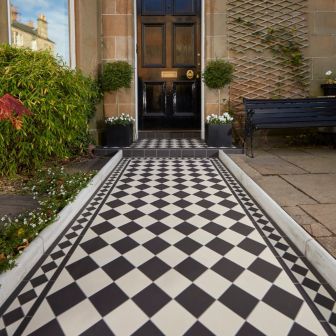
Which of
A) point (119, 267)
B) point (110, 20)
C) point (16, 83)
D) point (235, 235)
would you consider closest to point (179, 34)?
point (110, 20)

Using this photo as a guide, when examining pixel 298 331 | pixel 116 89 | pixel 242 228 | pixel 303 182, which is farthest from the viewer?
pixel 116 89

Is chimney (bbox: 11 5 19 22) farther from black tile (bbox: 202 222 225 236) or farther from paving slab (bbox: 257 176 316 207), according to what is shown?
black tile (bbox: 202 222 225 236)

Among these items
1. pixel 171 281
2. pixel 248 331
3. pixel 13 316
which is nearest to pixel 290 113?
pixel 171 281

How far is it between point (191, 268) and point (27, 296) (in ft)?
2.76

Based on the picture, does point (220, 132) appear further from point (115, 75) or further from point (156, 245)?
point (156, 245)

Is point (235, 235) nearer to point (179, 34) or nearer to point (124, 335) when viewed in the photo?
point (124, 335)

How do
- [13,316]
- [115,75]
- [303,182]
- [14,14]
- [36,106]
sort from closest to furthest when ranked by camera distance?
[13,316] → [303,182] → [36,106] → [14,14] → [115,75]

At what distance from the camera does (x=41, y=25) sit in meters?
4.80

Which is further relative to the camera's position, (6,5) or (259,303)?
(6,5)

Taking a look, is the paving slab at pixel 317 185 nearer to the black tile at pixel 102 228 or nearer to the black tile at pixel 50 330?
the black tile at pixel 102 228

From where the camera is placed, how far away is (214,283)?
1.77m

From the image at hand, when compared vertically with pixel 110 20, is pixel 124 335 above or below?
below

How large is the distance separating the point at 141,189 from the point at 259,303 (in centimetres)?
206

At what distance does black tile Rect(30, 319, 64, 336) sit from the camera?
4.64ft
